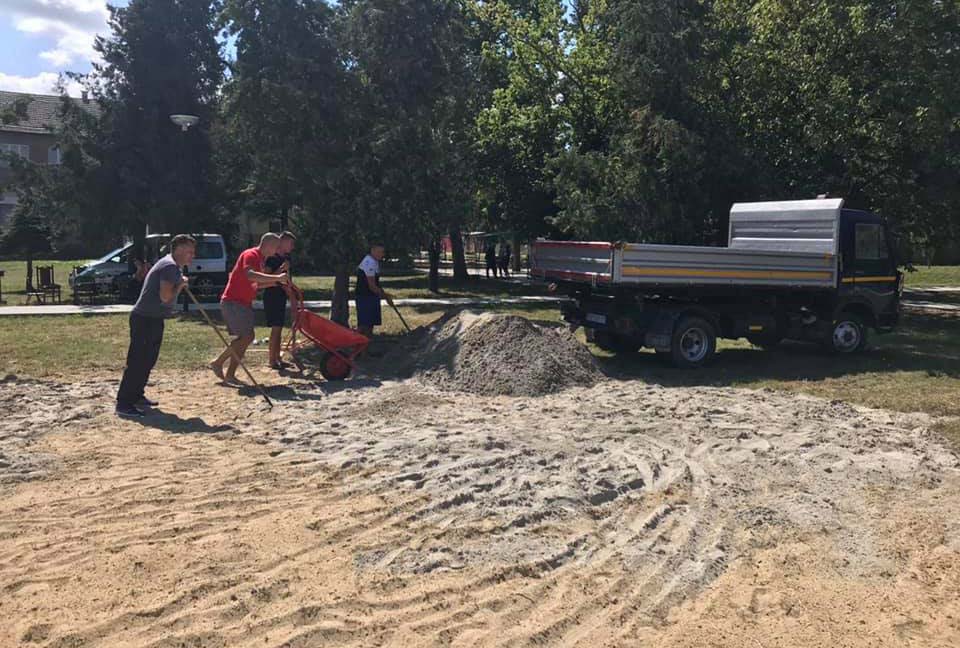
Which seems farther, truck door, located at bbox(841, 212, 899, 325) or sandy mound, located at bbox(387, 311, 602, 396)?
truck door, located at bbox(841, 212, 899, 325)

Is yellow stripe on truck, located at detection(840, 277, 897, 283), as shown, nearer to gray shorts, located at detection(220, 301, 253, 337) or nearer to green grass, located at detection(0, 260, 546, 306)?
gray shorts, located at detection(220, 301, 253, 337)

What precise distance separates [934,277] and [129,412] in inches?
1451

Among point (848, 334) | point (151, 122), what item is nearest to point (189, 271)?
point (151, 122)

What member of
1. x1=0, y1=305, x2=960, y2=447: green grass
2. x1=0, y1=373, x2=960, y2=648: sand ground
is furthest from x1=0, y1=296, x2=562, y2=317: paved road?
x1=0, y1=373, x2=960, y2=648: sand ground

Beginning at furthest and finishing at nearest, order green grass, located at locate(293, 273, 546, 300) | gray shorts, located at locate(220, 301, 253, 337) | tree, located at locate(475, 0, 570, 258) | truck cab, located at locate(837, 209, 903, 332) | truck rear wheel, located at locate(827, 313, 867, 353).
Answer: green grass, located at locate(293, 273, 546, 300) < tree, located at locate(475, 0, 570, 258) < truck rear wheel, located at locate(827, 313, 867, 353) < truck cab, located at locate(837, 209, 903, 332) < gray shorts, located at locate(220, 301, 253, 337)

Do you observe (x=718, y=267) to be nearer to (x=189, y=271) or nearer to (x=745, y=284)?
(x=745, y=284)

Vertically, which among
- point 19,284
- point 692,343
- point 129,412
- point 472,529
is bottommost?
point 472,529

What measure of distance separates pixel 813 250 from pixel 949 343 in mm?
4228

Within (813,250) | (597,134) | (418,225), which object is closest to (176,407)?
(418,225)

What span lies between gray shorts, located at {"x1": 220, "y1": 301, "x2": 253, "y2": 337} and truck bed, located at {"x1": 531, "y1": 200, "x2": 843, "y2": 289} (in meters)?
4.71

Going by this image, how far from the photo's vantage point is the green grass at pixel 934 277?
31984mm

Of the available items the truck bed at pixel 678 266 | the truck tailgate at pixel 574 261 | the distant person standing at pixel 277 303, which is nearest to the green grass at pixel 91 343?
the distant person standing at pixel 277 303

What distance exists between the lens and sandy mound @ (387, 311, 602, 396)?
971 cm

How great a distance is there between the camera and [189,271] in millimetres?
21188
